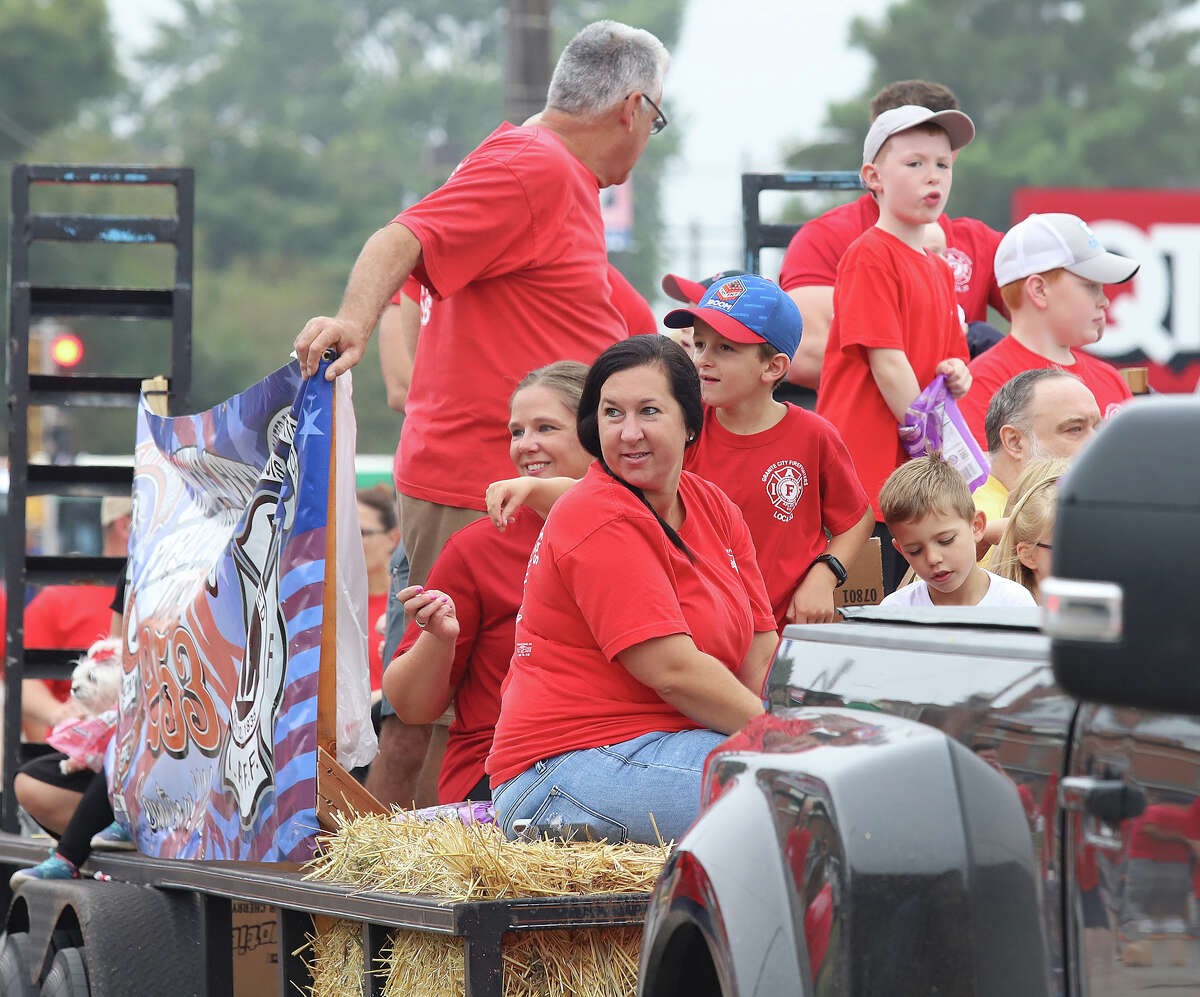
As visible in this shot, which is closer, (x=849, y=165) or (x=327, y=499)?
(x=327, y=499)

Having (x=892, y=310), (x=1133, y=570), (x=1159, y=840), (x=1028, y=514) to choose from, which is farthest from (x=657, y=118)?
(x=1133, y=570)

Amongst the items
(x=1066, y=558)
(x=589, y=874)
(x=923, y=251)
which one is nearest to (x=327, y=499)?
(x=589, y=874)

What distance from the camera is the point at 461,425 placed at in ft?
18.2

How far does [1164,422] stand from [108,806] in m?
4.24

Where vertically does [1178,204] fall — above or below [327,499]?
above

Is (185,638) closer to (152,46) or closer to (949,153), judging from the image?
(949,153)

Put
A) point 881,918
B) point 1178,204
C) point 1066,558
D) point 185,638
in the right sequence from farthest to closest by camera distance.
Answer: point 1178,204, point 185,638, point 881,918, point 1066,558

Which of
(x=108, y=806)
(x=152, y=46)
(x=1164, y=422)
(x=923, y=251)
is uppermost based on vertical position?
(x=152, y=46)

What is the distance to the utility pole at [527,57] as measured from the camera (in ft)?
38.5

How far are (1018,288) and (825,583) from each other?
150 centimetres

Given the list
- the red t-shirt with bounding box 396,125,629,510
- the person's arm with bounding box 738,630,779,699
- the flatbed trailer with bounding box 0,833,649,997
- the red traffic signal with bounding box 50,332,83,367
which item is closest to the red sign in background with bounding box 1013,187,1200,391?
the red traffic signal with bounding box 50,332,83,367

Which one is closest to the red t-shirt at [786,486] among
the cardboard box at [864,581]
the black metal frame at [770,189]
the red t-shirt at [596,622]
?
the cardboard box at [864,581]

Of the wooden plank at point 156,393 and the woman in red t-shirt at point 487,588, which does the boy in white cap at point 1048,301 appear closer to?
the woman in red t-shirt at point 487,588

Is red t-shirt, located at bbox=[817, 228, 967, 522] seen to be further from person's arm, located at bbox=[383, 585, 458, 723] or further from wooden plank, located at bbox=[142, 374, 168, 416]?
wooden plank, located at bbox=[142, 374, 168, 416]
